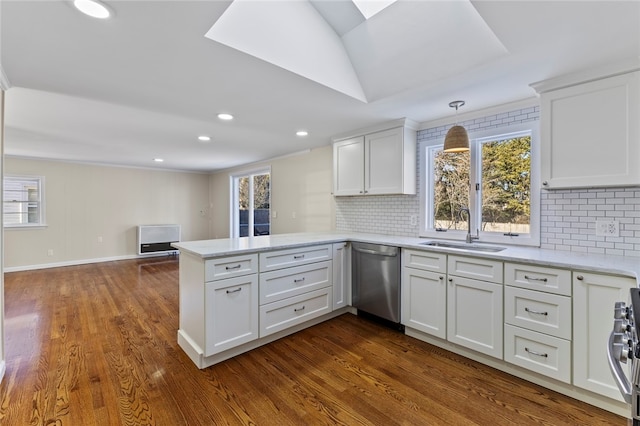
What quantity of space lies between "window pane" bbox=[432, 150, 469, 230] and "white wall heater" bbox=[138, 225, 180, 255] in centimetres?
589

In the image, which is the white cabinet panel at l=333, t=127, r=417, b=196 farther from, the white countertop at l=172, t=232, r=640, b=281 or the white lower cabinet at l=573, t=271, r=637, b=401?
the white lower cabinet at l=573, t=271, r=637, b=401

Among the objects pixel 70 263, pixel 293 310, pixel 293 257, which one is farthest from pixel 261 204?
pixel 70 263

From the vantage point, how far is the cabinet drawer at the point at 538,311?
6.09ft

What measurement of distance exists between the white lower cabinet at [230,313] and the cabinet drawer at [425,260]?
1.38 meters

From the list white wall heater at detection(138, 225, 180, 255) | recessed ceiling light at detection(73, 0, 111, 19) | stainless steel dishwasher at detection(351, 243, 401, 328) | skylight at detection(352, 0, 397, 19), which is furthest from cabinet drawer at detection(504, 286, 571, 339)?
white wall heater at detection(138, 225, 180, 255)

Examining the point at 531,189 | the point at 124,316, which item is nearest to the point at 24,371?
the point at 124,316

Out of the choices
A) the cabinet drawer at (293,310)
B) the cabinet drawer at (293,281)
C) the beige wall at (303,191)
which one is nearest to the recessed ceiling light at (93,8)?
the cabinet drawer at (293,281)

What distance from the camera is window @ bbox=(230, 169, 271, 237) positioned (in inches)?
232

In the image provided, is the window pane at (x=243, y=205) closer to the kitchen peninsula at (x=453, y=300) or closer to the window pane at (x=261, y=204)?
the window pane at (x=261, y=204)

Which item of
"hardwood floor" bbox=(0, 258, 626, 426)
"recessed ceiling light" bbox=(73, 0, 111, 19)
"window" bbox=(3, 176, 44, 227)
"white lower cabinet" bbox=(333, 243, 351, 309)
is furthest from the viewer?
"window" bbox=(3, 176, 44, 227)

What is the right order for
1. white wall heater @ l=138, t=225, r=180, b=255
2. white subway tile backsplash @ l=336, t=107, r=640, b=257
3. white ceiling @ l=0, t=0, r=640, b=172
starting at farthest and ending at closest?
white wall heater @ l=138, t=225, r=180, b=255, white subway tile backsplash @ l=336, t=107, r=640, b=257, white ceiling @ l=0, t=0, r=640, b=172

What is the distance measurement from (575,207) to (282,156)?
404 cm

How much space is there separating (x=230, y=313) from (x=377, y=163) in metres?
2.19

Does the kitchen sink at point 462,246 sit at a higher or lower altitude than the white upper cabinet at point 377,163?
lower
